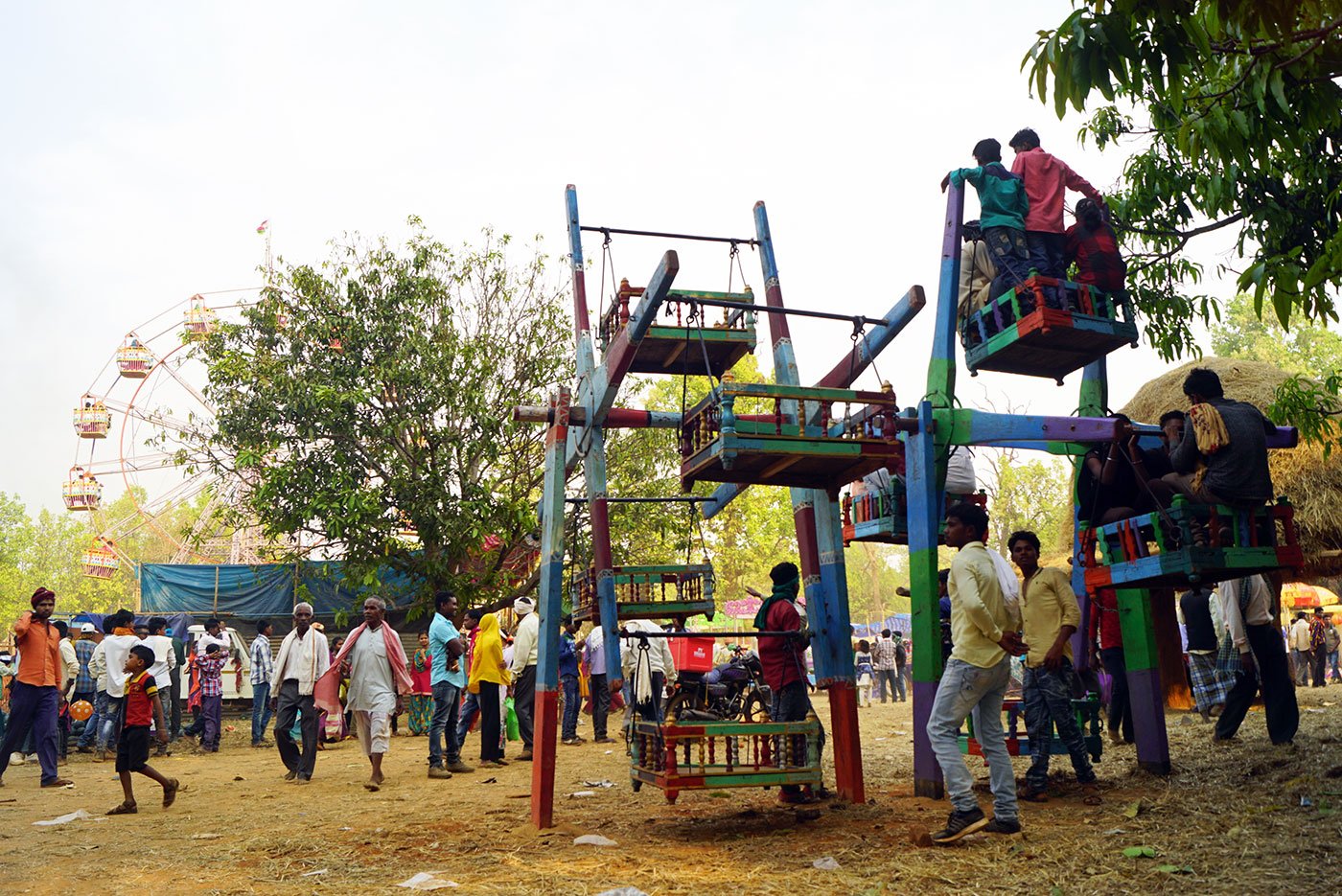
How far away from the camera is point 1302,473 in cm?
1359

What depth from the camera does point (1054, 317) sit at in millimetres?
8055

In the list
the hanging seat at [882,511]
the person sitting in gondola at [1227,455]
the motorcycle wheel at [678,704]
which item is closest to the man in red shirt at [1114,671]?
the hanging seat at [882,511]

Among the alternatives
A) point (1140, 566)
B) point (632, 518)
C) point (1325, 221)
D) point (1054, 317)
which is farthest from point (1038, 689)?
point (632, 518)

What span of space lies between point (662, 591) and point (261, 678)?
35.1 feet

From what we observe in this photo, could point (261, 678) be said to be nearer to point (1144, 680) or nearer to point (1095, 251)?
point (1144, 680)

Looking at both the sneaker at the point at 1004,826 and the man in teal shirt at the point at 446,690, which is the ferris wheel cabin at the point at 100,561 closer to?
the man in teal shirt at the point at 446,690

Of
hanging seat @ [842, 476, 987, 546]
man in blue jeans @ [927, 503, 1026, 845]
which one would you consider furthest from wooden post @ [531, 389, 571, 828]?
man in blue jeans @ [927, 503, 1026, 845]

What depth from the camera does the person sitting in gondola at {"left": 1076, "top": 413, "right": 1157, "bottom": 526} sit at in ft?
26.0

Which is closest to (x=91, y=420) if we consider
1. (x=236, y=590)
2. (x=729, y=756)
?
(x=236, y=590)

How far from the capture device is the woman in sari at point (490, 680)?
1365cm

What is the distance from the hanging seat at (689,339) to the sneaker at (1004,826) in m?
4.19

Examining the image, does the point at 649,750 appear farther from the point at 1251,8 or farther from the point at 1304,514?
the point at 1304,514

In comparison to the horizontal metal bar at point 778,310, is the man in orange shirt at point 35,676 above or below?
below

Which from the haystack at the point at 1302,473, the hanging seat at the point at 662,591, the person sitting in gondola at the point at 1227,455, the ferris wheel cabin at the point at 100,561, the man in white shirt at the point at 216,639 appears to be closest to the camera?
the person sitting in gondola at the point at 1227,455
